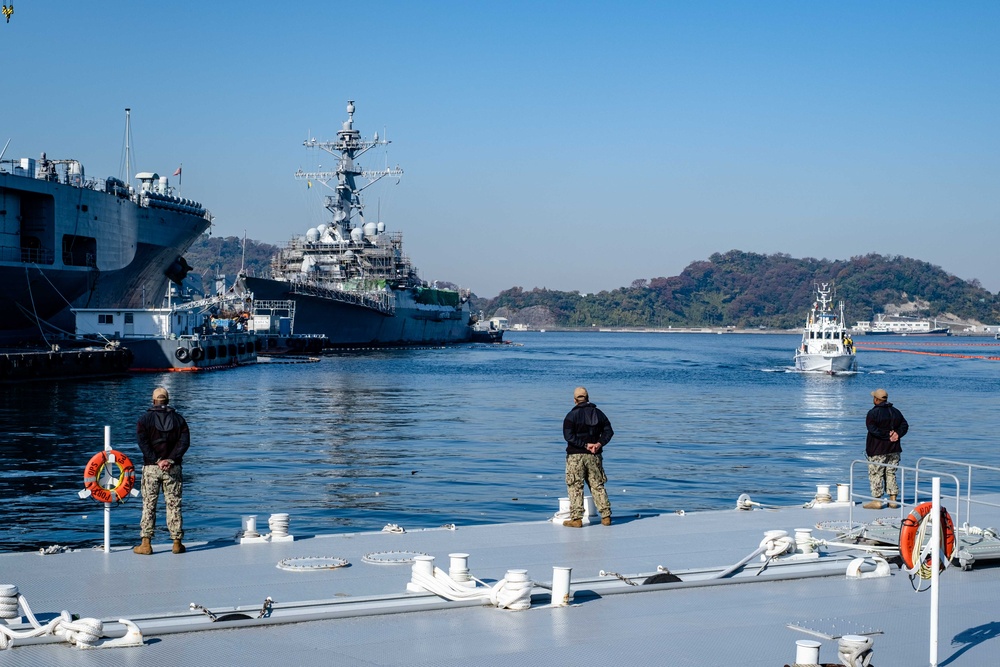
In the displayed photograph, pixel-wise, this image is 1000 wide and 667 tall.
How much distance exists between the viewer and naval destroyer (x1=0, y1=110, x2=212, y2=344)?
170 ft

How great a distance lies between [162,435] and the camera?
10195 mm

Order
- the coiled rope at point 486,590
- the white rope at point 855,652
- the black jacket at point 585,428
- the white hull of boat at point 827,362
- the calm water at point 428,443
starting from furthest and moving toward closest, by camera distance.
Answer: the white hull of boat at point 827,362 → the calm water at point 428,443 → the black jacket at point 585,428 → the coiled rope at point 486,590 → the white rope at point 855,652

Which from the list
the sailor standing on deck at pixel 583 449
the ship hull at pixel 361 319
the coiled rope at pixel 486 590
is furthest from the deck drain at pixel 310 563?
the ship hull at pixel 361 319

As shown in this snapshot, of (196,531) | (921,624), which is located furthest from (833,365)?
(921,624)

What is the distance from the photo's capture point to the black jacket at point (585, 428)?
37.9ft

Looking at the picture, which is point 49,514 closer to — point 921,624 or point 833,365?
point 921,624

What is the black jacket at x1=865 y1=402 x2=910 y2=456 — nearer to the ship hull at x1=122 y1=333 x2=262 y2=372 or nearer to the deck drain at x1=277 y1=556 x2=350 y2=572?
the deck drain at x1=277 y1=556 x2=350 y2=572

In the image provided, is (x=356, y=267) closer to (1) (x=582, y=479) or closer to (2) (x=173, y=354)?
(2) (x=173, y=354)

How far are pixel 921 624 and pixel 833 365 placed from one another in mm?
58715

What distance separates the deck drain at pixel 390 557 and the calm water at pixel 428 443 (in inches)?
215

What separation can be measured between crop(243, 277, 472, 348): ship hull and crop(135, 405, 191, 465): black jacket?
3052 inches

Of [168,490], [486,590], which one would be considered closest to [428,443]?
[168,490]

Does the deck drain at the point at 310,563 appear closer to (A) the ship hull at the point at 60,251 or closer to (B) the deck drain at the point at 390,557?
(B) the deck drain at the point at 390,557

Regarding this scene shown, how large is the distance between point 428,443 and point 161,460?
18.4 meters
